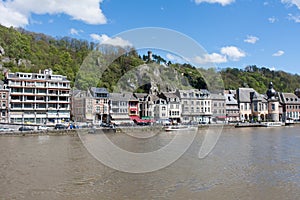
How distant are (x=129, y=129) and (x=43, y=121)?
60.3ft

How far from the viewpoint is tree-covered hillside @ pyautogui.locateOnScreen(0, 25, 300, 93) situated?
47281 mm

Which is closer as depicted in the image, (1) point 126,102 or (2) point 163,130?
(2) point 163,130

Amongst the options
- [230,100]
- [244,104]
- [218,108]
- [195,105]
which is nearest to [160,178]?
[195,105]

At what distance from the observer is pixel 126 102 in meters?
66.1

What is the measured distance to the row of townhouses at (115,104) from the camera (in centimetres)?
5784

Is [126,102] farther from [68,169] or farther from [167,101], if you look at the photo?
[68,169]

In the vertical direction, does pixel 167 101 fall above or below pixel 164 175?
above

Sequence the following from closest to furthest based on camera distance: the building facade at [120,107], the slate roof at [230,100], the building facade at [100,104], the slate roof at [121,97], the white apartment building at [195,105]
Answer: the building facade at [100,104], the building facade at [120,107], the slate roof at [121,97], the white apartment building at [195,105], the slate roof at [230,100]

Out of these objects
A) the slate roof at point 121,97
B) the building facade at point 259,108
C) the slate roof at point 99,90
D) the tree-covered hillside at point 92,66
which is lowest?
the building facade at point 259,108

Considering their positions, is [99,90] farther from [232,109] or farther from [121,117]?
[232,109]

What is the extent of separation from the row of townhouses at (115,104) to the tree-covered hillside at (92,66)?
12.7ft

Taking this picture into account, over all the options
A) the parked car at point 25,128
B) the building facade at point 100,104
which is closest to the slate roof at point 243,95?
the building facade at point 100,104

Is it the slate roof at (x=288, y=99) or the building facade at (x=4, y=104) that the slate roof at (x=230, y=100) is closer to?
the slate roof at (x=288, y=99)

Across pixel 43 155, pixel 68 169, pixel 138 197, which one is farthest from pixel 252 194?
pixel 43 155
